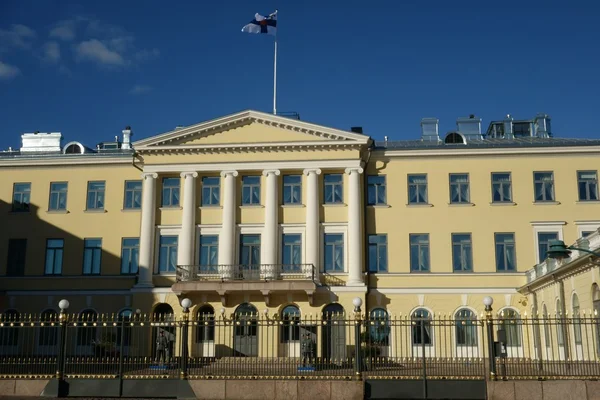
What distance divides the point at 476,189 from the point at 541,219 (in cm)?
378

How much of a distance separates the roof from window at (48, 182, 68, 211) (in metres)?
18.4

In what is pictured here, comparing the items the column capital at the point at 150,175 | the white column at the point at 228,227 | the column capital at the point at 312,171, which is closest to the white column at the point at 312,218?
the column capital at the point at 312,171

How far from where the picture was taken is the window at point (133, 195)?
41500 millimetres

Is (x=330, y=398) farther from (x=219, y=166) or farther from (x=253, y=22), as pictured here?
(x=253, y=22)

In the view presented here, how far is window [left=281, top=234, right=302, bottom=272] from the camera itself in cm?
3897

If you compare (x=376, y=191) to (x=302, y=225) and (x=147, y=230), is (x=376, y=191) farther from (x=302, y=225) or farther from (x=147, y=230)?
(x=147, y=230)

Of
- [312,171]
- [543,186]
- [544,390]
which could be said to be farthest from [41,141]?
[544,390]

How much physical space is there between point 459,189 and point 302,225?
894 centimetres

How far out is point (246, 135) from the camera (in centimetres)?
3994

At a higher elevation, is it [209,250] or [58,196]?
[58,196]

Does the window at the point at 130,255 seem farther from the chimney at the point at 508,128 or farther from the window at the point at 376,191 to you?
the chimney at the point at 508,128

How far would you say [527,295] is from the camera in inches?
1490

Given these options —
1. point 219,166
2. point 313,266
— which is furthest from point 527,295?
point 219,166

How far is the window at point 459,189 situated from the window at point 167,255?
15.7 metres
